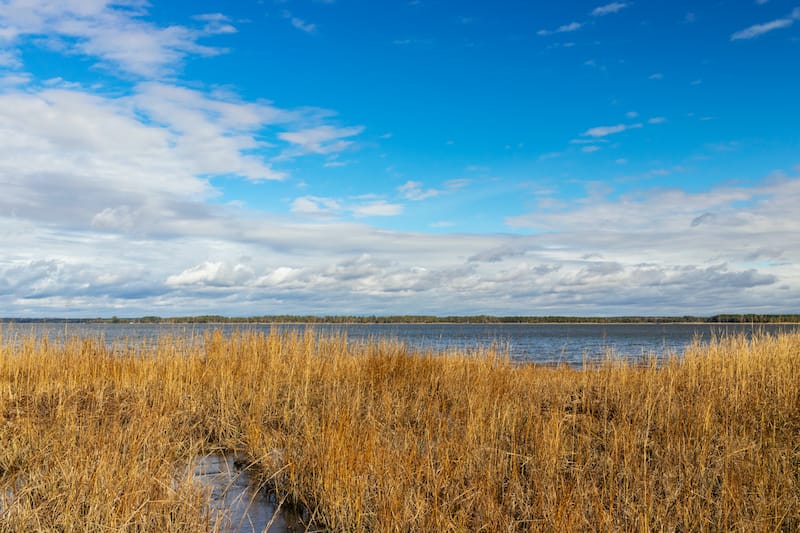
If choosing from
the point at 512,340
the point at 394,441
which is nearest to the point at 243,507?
the point at 394,441

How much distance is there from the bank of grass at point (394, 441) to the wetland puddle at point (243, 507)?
0.40 feet

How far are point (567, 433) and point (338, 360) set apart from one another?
14.4 feet

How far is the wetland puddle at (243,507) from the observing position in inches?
150

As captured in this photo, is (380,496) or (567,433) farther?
(567,433)

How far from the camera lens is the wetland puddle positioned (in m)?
3.82

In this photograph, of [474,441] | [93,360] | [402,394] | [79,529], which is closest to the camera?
[79,529]

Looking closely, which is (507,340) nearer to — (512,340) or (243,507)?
(243,507)

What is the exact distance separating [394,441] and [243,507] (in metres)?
1.43

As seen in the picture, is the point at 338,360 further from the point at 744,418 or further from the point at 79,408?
the point at 744,418

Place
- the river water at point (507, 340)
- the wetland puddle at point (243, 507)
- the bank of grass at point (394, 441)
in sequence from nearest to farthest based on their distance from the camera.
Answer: the bank of grass at point (394, 441) → the wetland puddle at point (243, 507) → the river water at point (507, 340)

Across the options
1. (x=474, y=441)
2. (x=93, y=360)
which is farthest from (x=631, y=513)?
(x=93, y=360)

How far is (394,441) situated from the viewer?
5027mm

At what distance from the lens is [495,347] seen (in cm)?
1016

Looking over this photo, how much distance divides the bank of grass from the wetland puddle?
12cm
